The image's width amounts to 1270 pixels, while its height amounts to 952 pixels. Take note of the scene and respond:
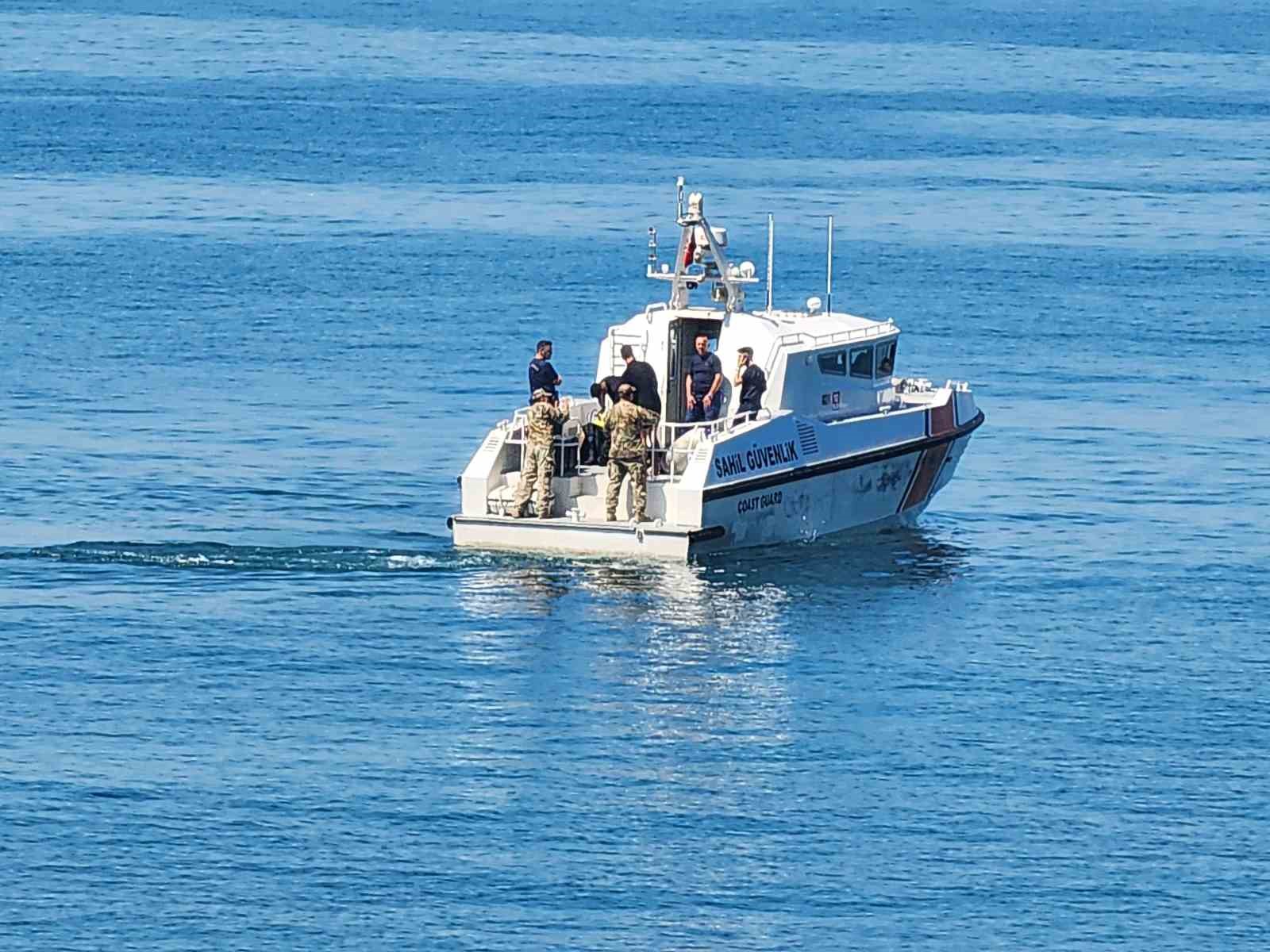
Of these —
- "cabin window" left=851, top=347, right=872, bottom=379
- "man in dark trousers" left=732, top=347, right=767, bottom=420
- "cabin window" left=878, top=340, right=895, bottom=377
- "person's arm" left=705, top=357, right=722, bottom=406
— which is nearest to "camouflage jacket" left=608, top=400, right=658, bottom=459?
"person's arm" left=705, top=357, right=722, bottom=406

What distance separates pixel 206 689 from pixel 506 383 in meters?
19.0

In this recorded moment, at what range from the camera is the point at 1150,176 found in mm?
79312

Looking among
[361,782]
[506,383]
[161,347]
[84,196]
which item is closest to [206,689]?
[361,782]

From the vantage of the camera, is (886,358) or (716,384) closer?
(716,384)

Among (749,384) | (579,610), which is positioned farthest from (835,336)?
(579,610)

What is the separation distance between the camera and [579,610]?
103 ft

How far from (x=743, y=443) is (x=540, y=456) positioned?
2290 mm

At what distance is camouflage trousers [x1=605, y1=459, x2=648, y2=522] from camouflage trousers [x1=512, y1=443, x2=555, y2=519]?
0.69 m

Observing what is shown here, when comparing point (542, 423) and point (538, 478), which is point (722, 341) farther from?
point (538, 478)

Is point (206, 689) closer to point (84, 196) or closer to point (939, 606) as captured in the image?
point (939, 606)

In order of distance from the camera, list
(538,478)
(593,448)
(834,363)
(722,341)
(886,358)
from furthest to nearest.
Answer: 1. (886,358)
2. (834,363)
3. (722,341)
4. (593,448)
5. (538,478)

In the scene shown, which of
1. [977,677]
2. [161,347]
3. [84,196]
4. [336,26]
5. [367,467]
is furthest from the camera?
[336,26]

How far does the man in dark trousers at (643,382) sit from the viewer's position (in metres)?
33.3

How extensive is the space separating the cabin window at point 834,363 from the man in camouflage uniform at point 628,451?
10.1 ft
